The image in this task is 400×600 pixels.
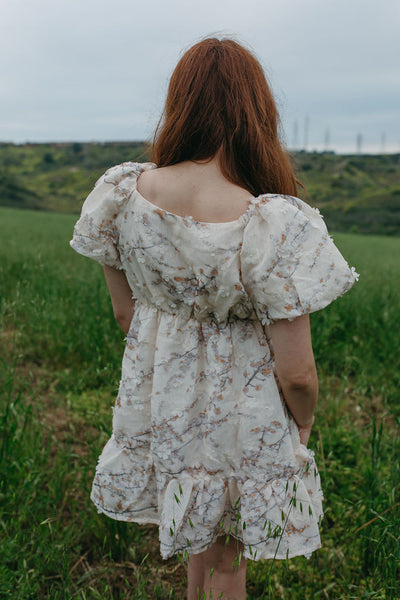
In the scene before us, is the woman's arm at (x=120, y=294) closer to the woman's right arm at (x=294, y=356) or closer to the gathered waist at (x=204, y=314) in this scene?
the gathered waist at (x=204, y=314)

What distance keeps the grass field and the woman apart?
0.74 feet

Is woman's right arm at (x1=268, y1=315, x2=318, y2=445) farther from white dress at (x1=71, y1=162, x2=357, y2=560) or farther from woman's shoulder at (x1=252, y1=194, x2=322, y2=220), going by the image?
woman's shoulder at (x1=252, y1=194, x2=322, y2=220)

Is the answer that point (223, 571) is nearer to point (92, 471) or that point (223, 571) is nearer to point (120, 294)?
point (120, 294)

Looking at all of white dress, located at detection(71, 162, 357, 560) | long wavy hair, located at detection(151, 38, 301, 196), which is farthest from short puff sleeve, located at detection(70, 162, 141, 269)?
long wavy hair, located at detection(151, 38, 301, 196)

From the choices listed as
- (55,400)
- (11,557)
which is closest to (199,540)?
(11,557)

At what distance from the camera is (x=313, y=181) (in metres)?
72.0

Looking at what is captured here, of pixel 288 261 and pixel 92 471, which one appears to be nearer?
pixel 288 261

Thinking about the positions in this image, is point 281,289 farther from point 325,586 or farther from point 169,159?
point 325,586

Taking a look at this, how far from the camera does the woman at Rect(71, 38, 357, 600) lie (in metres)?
1.34

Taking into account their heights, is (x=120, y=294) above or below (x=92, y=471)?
above

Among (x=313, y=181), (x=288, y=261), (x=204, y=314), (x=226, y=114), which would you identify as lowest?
(x=204, y=314)

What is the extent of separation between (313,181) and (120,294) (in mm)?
74309

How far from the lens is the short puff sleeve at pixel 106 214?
1.48m

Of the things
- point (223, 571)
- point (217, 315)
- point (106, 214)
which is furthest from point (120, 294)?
point (223, 571)
